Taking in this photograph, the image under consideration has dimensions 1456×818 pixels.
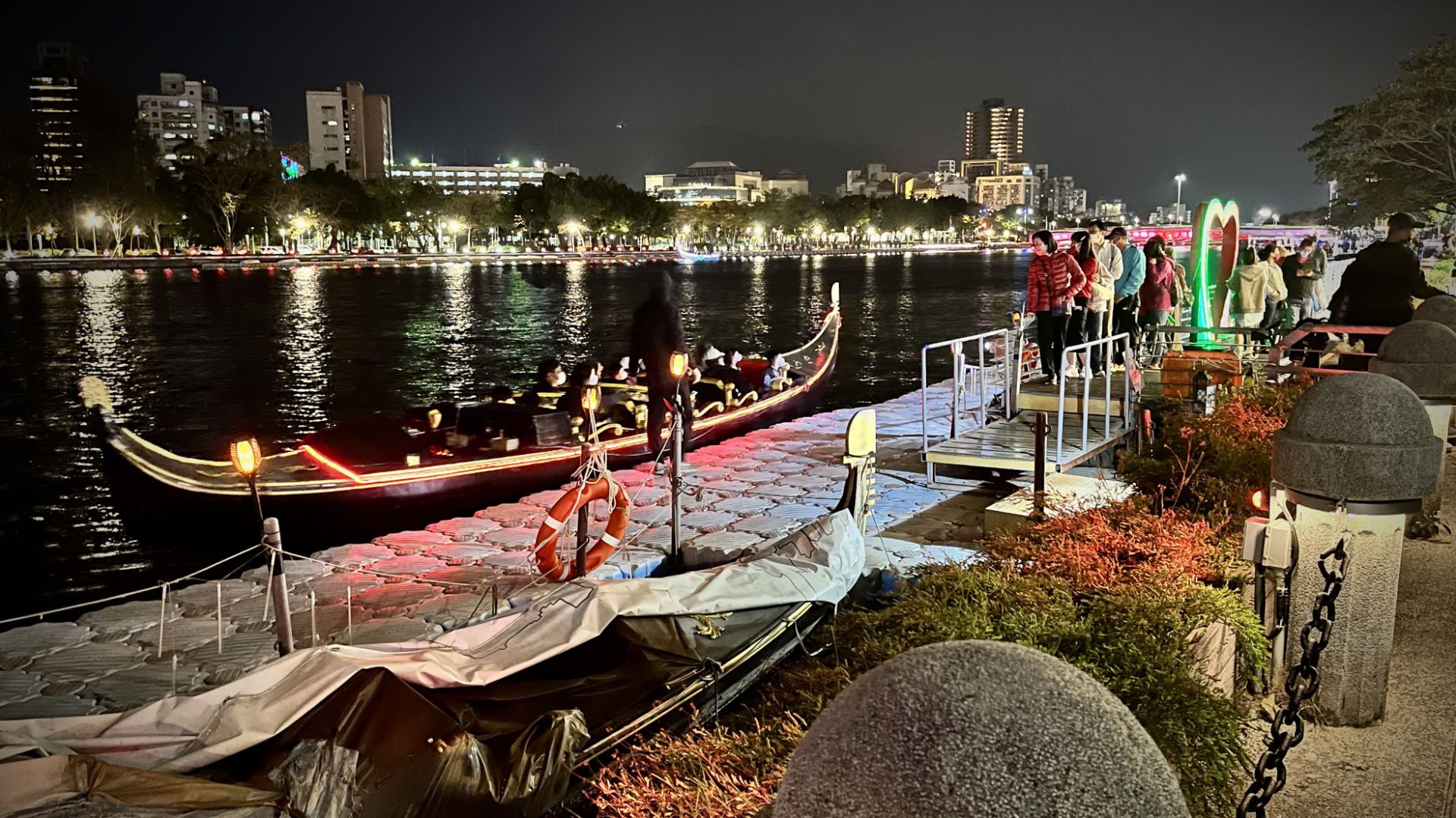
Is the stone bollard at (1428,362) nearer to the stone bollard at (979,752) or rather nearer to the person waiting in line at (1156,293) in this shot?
the stone bollard at (979,752)

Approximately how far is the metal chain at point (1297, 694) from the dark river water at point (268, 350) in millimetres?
10096

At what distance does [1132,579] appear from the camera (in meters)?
4.91

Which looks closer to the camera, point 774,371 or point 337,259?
point 774,371

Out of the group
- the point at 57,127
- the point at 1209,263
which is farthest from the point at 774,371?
the point at 57,127

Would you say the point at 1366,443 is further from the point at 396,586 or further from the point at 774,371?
the point at 774,371

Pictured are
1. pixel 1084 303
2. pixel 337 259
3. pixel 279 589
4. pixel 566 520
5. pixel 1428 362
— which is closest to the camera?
pixel 279 589

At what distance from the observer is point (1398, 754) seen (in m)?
4.34

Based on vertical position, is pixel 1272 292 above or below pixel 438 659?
above

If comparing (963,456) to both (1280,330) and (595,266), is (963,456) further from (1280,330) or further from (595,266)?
(595,266)

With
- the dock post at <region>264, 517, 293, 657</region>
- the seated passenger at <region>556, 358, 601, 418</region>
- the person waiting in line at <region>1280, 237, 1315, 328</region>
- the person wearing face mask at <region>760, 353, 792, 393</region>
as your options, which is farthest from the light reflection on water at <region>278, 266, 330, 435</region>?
the person waiting in line at <region>1280, 237, 1315, 328</region>

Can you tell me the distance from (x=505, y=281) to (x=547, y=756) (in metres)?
89.8

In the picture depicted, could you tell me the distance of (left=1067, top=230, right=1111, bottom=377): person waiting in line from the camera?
39.3 feet

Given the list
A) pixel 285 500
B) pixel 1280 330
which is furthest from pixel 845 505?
pixel 1280 330

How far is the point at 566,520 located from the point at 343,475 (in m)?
4.60
